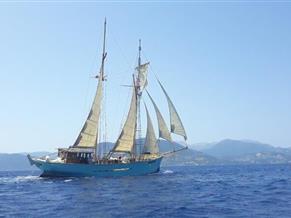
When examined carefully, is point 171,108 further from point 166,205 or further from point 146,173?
point 166,205

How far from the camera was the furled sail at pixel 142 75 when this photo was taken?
90.1m

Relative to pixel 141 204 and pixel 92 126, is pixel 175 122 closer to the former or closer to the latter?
pixel 92 126

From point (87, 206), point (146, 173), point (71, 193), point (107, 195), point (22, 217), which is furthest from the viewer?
point (146, 173)

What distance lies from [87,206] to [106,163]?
140 ft

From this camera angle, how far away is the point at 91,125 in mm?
81625

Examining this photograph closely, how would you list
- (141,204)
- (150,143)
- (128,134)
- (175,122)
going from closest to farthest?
(141,204), (128,134), (175,122), (150,143)

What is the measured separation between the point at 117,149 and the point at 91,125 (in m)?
7.45

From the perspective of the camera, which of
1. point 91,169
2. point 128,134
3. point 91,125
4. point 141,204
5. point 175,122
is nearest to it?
point 141,204

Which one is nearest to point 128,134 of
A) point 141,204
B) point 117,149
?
point 117,149

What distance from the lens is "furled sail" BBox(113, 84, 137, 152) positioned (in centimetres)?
8538

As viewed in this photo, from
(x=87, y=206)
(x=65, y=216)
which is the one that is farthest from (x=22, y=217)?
(x=87, y=206)

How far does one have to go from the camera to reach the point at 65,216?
36094mm

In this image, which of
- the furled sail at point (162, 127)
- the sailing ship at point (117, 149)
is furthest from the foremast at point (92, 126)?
the furled sail at point (162, 127)

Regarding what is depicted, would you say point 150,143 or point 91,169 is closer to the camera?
point 91,169
